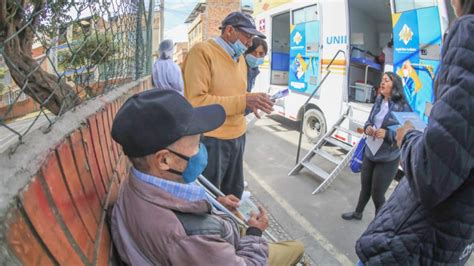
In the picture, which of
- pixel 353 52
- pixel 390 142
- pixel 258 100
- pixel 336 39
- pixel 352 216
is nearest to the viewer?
pixel 258 100

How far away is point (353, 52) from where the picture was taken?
18.7 ft

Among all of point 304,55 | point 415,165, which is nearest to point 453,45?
point 415,165

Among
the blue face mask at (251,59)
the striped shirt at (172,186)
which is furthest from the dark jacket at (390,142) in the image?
the striped shirt at (172,186)

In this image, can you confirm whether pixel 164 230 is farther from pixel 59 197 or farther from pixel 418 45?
pixel 418 45

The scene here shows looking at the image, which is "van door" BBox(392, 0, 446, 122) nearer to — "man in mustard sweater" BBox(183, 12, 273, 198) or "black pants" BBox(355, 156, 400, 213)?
"black pants" BBox(355, 156, 400, 213)

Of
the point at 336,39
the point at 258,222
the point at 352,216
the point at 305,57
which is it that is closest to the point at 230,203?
the point at 258,222

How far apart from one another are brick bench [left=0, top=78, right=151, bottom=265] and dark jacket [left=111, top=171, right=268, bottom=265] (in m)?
0.08

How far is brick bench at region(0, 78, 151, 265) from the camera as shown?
26.4 inches

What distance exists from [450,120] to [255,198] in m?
3.28

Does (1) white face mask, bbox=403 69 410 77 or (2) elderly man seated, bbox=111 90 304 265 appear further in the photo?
(1) white face mask, bbox=403 69 410 77

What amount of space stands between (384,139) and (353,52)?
9.56 ft

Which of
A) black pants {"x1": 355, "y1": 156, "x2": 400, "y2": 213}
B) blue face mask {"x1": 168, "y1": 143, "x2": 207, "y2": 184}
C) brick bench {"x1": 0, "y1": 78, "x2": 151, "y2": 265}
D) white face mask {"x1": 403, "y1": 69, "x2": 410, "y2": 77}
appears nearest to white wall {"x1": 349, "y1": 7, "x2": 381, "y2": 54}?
white face mask {"x1": 403, "y1": 69, "x2": 410, "y2": 77}

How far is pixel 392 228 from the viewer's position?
59.7 inches

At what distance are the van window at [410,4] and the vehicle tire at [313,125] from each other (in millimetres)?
2368
